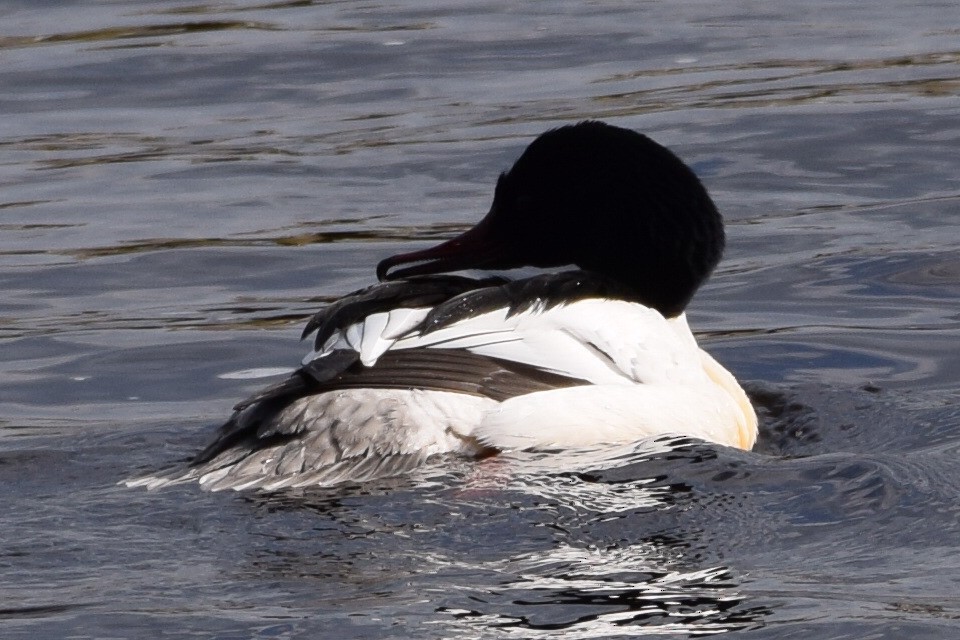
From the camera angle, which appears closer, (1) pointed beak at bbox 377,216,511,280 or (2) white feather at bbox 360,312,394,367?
(2) white feather at bbox 360,312,394,367

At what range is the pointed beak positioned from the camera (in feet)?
21.0

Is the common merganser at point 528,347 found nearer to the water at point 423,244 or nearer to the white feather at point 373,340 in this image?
the white feather at point 373,340

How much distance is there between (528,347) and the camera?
571cm

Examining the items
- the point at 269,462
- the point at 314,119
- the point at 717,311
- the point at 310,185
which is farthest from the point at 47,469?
the point at 314,119

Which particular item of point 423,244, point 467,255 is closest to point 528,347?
point 467,255

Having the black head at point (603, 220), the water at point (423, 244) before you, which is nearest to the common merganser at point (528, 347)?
the black head at point (603, 220)

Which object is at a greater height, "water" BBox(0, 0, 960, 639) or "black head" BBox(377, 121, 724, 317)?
"black head" BBox(377, 121, 724, 317)

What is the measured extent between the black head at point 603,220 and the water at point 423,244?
31.9 inches

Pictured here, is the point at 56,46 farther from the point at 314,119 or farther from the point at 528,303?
the point at 528,303

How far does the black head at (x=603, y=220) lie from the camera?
6293 mm

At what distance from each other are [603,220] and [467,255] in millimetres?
510

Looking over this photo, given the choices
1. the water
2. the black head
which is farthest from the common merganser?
the water

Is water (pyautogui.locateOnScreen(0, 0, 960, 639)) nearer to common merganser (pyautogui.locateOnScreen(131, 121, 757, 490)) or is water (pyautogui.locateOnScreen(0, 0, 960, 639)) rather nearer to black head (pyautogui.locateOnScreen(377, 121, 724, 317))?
common merganser (pyautogui.locateOnScreen(131, 121, 757, 490))

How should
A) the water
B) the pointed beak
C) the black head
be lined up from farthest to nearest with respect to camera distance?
the pointed beak, the black head, the water
